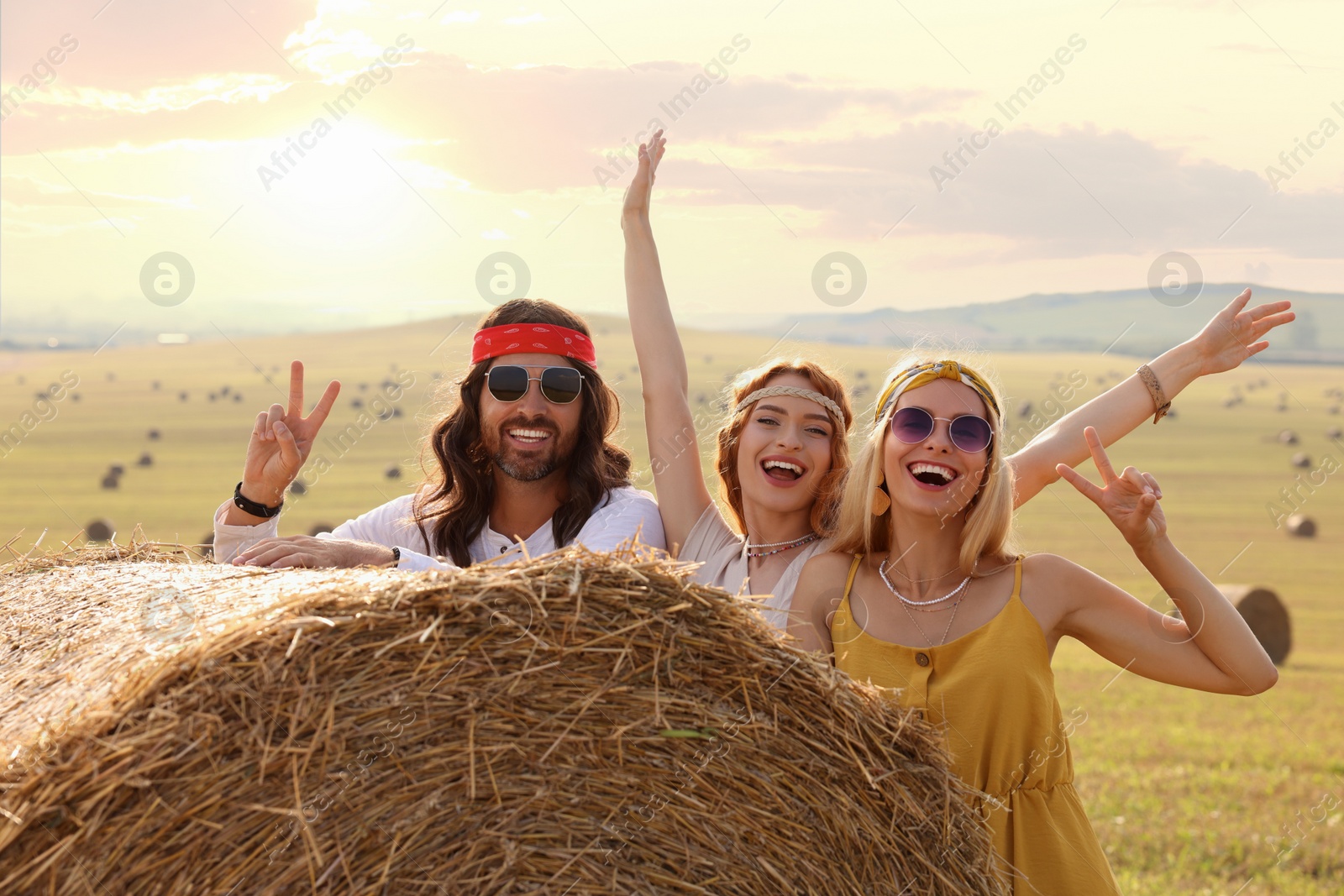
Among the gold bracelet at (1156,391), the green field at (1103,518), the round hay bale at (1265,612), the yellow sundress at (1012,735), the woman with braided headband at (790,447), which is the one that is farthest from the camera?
the round hay bale at (1265,612)

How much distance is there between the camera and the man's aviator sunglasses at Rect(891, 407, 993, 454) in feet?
12.0

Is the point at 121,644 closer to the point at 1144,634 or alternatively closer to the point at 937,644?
the point at 937,644

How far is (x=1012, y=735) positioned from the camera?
11.0ft

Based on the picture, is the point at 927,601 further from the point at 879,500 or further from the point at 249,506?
the point at 249,506

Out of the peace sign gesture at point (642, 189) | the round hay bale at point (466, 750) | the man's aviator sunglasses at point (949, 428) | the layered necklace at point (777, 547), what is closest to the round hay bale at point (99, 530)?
the peace sign gesture at point (642, 189)

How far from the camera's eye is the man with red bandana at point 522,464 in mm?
5102

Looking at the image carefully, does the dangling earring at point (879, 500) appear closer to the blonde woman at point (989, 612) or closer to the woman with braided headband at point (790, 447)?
the blonde woman at point (989, 612)

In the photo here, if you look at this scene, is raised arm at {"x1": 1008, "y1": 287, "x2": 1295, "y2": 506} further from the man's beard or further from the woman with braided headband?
the man's beard

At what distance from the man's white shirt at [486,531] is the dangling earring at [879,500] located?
1.16 m

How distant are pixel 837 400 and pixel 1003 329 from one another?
→ 487 ft

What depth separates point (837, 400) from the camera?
4555mm

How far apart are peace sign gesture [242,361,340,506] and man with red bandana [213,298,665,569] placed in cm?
30

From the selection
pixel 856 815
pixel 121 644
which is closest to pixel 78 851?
pixel 121 644

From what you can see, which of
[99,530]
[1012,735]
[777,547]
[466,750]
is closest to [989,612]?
→ [1012,735]
